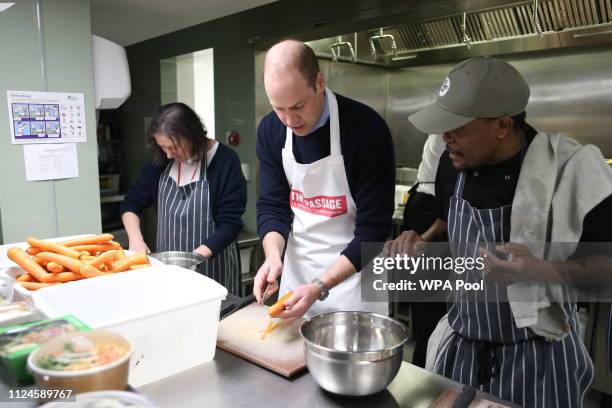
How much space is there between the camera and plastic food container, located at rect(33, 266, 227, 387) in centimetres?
93

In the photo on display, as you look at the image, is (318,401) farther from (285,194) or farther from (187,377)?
(285,194)

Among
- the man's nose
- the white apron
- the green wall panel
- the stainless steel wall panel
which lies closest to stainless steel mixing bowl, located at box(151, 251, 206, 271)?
the white apron

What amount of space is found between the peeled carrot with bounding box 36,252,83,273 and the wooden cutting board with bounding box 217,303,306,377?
14.9 inches

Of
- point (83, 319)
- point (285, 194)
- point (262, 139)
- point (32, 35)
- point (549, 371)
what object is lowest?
point (549, 371)

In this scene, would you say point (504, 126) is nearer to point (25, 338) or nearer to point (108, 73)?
point (25, 338)

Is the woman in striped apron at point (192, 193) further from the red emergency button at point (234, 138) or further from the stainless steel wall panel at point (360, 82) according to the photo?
the stainless steel wall panel at point (360, 82)

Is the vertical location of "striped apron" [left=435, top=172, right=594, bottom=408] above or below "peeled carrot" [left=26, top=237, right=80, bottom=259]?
below

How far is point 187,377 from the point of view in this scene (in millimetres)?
1019

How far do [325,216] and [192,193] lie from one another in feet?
2.84

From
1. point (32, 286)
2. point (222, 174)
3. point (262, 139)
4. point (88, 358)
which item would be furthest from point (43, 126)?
point (88, 358)

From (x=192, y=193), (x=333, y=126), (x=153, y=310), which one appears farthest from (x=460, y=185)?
(x=192, y=193)

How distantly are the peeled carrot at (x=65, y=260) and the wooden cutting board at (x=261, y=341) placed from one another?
1.24 feet

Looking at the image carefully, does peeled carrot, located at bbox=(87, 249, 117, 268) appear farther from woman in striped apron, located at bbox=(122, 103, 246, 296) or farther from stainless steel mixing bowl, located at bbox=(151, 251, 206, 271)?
woman in striped apron, located at bbox=(122, 103, 246, 296)

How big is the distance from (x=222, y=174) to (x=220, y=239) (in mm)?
313
